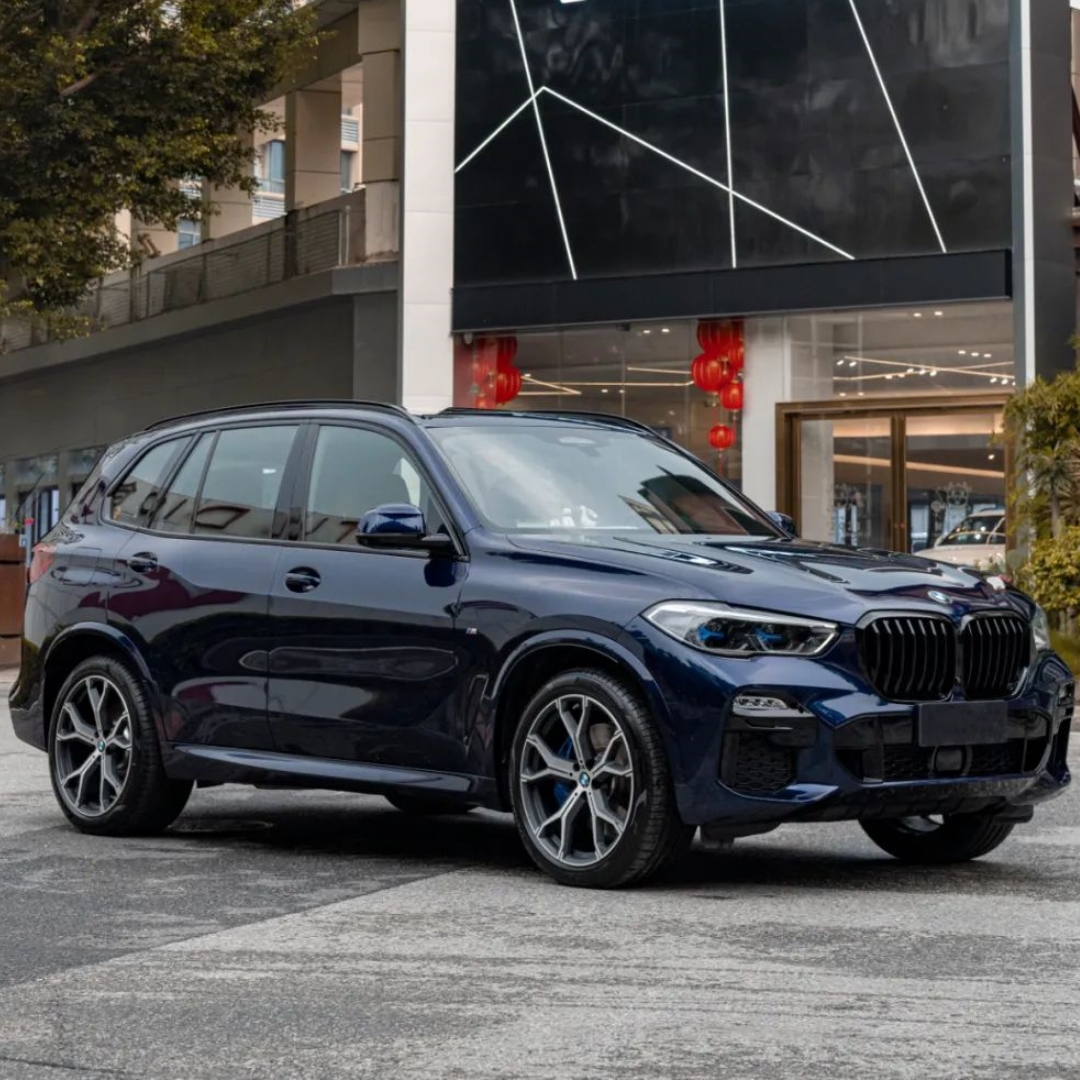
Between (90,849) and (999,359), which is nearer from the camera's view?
(90,849)

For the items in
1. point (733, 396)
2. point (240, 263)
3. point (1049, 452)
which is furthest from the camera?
point (240, 263)

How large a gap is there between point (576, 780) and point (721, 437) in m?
22.1

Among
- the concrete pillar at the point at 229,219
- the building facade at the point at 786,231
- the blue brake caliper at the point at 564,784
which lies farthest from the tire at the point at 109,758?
the concrete pillar at the point at 229,219

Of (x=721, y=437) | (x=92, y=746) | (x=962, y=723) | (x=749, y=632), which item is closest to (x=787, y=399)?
(x=721, y=437)

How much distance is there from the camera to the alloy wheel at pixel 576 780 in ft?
24.2

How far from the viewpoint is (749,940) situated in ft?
21.3

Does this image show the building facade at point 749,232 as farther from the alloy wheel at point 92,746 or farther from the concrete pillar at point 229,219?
the alloy wheel at point 92,746

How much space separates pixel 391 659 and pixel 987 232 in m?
20.4

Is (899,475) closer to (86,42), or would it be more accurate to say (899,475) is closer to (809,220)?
(809,220)

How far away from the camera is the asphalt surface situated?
4.96m

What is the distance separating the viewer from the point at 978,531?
2730 cm

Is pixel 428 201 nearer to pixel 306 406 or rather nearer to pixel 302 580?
pixel 306 406

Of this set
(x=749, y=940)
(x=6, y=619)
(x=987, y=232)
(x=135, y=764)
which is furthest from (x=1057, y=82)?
(x=749, y=940)

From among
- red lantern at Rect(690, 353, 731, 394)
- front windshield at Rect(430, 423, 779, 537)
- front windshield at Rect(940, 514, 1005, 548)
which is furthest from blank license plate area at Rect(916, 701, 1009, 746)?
red lantern at Rect(690, 353, 731, 394)
